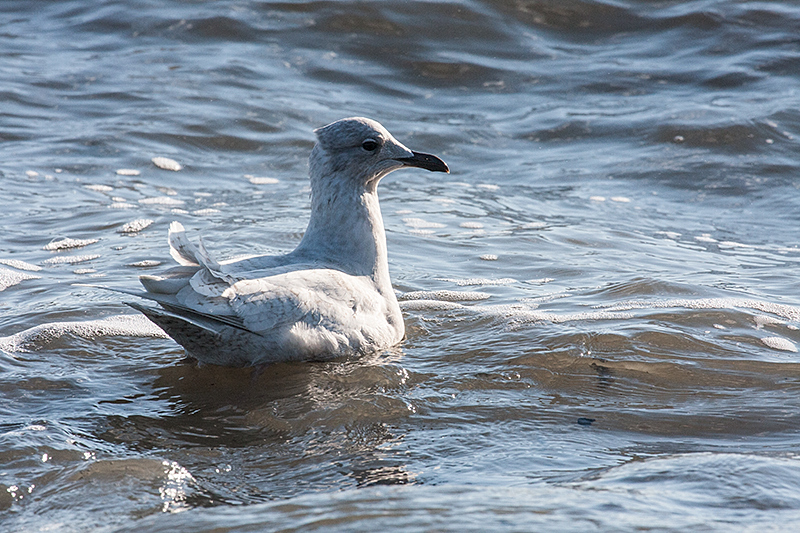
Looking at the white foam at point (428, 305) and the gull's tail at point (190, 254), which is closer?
the gull's tail at point (190, 254)

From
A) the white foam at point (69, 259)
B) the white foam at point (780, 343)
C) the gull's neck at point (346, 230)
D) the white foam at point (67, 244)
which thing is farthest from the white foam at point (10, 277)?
the white foam at point (780, 343)

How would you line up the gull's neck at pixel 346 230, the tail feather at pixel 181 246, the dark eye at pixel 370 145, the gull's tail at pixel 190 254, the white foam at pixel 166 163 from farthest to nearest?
the white foam at pixel 166 163
the dark eye at pixel 370 145
the gull's neck at pixel 346 230
the tail feather at pixel 181 246
the gull's tail at pixel 190 254

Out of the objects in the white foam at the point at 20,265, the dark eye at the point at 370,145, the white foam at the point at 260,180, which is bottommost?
the white foam at the point at 20,265

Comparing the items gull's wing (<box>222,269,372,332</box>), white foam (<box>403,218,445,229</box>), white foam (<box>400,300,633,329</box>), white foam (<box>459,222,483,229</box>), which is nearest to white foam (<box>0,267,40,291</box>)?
gull's wing (<box>222,269,372,332</box>)

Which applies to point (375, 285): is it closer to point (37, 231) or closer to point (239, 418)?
point (239, 418)

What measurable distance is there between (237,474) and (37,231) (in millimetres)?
4383

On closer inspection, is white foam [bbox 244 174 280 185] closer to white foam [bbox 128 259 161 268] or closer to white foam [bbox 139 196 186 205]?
white foam [bbox 139 196 186 205]

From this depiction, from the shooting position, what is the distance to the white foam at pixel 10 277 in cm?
583

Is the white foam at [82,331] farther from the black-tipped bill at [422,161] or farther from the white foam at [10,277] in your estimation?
the black-tipped bill at [422,161]

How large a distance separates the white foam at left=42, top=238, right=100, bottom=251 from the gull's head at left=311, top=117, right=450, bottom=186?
7.97 ft

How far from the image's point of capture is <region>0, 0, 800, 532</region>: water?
322cm

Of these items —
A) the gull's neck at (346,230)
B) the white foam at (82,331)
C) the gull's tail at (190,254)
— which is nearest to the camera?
the gull's tail at (190,254)

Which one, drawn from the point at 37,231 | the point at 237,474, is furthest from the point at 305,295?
Answer: the point at 37,231

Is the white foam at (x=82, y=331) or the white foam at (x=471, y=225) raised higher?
the white foam at (x=471, y=225)
